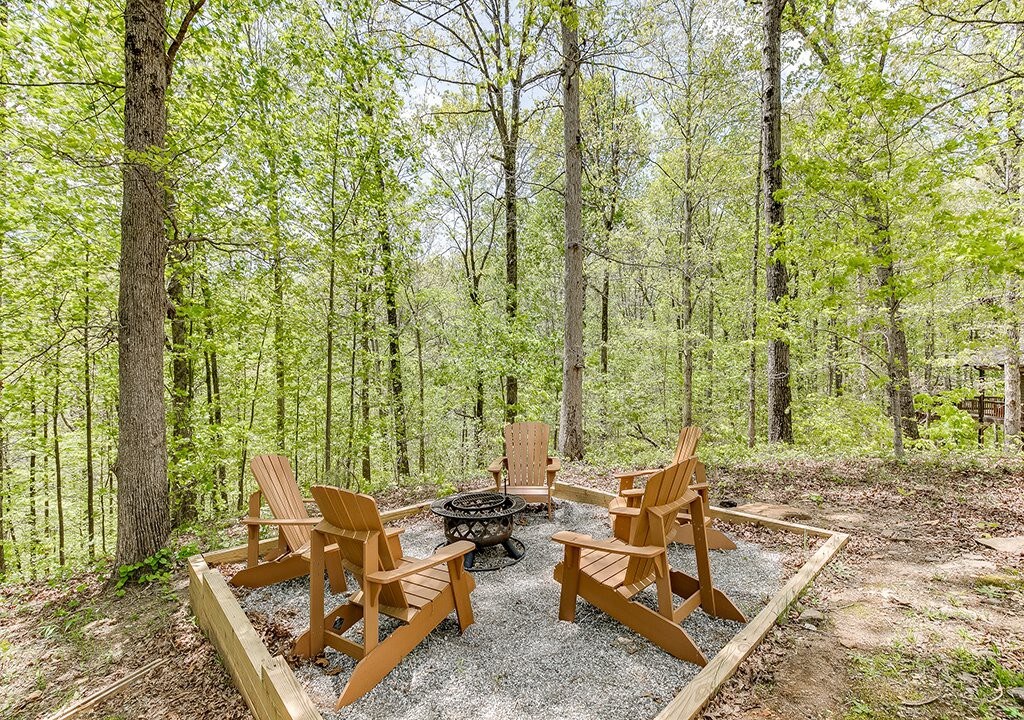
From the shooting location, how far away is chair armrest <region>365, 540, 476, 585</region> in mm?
2102

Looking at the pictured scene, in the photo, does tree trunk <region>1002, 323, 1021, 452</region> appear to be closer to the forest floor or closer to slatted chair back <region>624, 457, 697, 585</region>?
the forest floor

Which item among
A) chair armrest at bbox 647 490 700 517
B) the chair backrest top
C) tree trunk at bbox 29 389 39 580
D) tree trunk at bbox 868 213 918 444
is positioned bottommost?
tree trunk at bbox 29 389 39 580

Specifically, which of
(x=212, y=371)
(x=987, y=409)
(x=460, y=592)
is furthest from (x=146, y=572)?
(x=987, y=409)

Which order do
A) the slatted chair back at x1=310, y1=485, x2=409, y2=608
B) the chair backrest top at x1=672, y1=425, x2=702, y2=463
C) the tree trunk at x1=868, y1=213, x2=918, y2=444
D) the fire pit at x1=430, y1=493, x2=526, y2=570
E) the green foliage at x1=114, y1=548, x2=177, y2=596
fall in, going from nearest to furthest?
the slatted chair back at x1=310, y1=485, x2=409, y2=608 → the fire pit at x1=430, y1=493, x2=526, y2=570 → the green foliage at x1=114, y1=548, x2=177, y2=596 → the chair backrest top at x1=672, y1=425, x2=702, y2=463 → the tree trunk at x1=868, y1=213, x2=918, y2=444

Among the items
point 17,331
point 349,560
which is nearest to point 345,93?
point 17,331

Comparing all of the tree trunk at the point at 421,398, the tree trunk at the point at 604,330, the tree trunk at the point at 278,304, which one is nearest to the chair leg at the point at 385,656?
the tree trunk at the point at 278,304

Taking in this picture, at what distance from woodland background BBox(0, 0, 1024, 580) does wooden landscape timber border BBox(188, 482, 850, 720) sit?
242cm

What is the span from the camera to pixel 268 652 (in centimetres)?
217

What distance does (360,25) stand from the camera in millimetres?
7848

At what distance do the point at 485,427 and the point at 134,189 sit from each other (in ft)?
25.3

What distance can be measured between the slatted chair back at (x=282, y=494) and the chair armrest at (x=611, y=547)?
6.68 feet

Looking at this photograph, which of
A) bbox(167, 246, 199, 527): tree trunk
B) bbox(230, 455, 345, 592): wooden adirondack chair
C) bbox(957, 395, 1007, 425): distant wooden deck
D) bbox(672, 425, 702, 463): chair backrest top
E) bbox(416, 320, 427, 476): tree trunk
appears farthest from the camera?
bbox(957, 395, 1007, 425): distant wooden deck

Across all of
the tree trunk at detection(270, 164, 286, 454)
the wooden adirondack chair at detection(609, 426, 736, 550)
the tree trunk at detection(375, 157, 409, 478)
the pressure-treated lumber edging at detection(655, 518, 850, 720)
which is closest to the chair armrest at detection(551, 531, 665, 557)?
the pressure-treated lumber edging at detection(655, 518, 850, 720)

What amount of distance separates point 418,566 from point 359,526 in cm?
36
